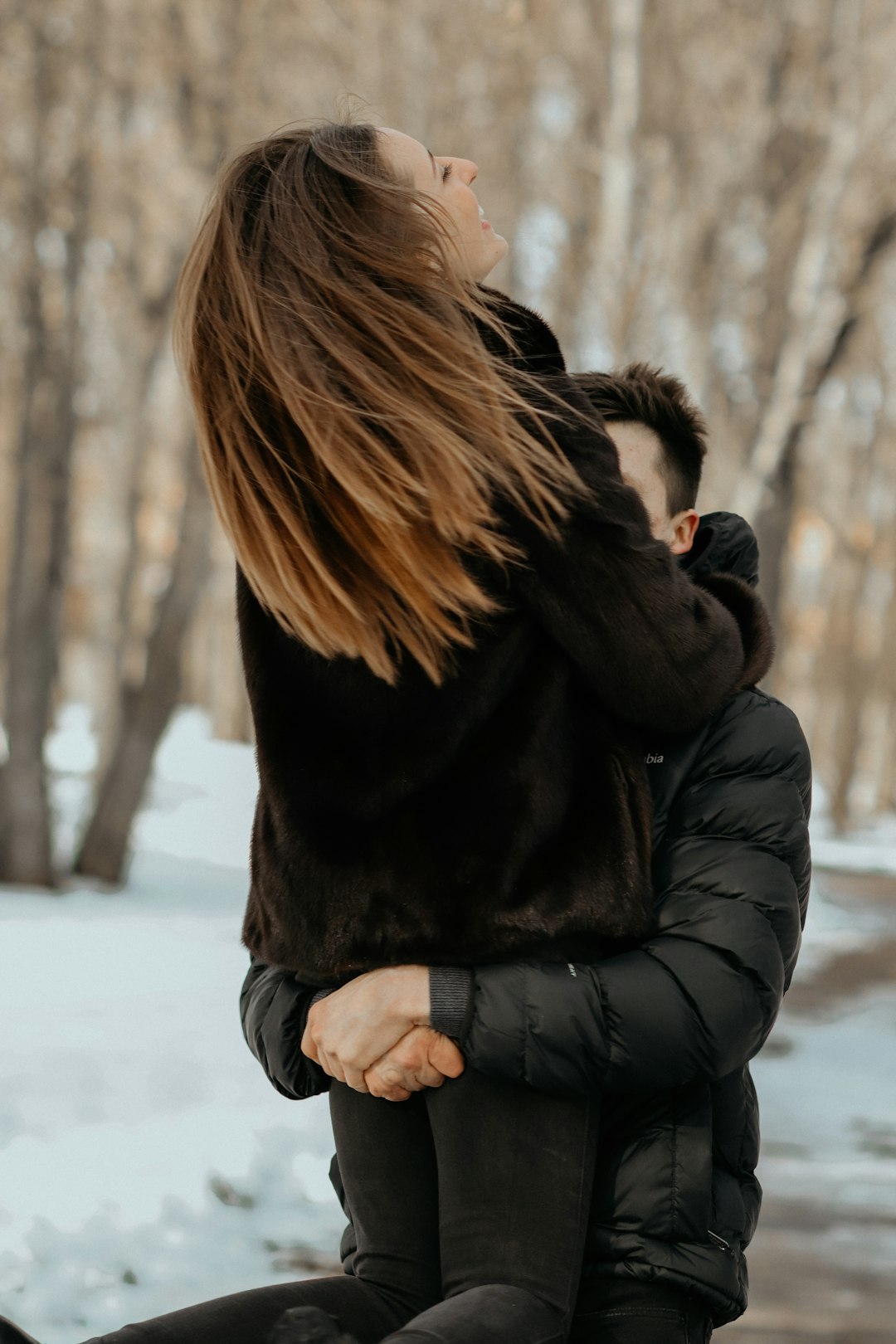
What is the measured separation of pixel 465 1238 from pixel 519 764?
58cm

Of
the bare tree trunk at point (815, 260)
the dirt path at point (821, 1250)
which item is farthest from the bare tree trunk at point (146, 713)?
the dirt path at point (821, 1250)

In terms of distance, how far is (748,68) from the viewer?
1291cm

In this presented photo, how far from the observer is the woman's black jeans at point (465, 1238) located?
1.78 metres

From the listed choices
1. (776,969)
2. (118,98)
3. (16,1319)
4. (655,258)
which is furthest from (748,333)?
(776,969)

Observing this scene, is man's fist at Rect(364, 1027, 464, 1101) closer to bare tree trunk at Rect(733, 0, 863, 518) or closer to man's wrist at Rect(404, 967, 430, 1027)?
man's wrist at Rect(404, 967, 430, 1027)

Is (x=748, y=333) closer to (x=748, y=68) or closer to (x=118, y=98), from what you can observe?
(x=748, y=68)

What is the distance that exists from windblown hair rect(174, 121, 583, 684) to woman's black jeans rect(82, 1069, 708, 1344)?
0.57 metres

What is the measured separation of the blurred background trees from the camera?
11.2m

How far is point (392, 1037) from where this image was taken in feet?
6.19

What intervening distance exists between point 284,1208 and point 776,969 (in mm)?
3337

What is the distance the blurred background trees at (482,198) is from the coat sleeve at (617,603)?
30.2 ft

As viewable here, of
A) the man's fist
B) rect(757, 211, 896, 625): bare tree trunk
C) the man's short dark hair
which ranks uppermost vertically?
rect(757, 211, 896, 625): bare tree trunk

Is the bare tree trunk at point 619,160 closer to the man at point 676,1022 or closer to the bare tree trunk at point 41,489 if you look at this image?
the bare tree trunk at point 41,489

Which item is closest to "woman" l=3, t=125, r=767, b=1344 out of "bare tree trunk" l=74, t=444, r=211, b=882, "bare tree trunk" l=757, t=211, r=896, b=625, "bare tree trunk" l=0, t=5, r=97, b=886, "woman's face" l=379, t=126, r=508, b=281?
"woman's face" l=379, t=126, r=508, b=281
